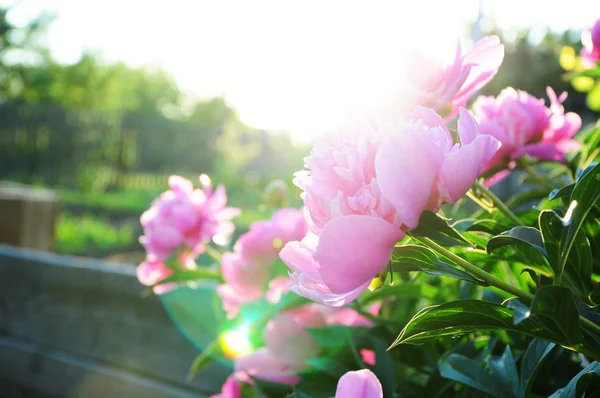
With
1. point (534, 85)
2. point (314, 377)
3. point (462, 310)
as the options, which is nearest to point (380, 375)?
point (314, 377)

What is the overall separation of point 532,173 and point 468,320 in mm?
320

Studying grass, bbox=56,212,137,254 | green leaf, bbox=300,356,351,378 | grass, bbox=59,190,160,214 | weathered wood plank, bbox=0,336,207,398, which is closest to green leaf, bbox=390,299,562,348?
green leaf, bbox=300,356,351,378

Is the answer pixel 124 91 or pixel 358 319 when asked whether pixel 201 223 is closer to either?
Answer: pixel 358 319

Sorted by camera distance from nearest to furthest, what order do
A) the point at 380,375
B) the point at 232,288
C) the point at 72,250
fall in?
the point at 380,375
the point at 232,288
the point at 72,250

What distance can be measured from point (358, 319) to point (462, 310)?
328 millimetres

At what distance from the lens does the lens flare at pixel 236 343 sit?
2.69 feet

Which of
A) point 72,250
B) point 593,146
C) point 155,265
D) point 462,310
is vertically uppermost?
point 593,146

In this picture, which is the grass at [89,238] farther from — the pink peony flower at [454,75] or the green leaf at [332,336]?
the pink peony flower at [454,75]

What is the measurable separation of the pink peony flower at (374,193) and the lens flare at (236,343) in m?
0.47

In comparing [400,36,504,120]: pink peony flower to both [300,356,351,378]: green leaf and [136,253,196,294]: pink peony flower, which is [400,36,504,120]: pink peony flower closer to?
[300,356,351,378]: green leaf

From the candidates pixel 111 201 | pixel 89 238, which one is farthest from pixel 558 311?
pixel 111 201

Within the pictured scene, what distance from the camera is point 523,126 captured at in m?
0.61

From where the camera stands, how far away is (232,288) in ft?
2.69

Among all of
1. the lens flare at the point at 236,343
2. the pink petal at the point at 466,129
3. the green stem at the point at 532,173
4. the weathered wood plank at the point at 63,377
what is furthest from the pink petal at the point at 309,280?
the weathered wood plank at the point at 63,377
